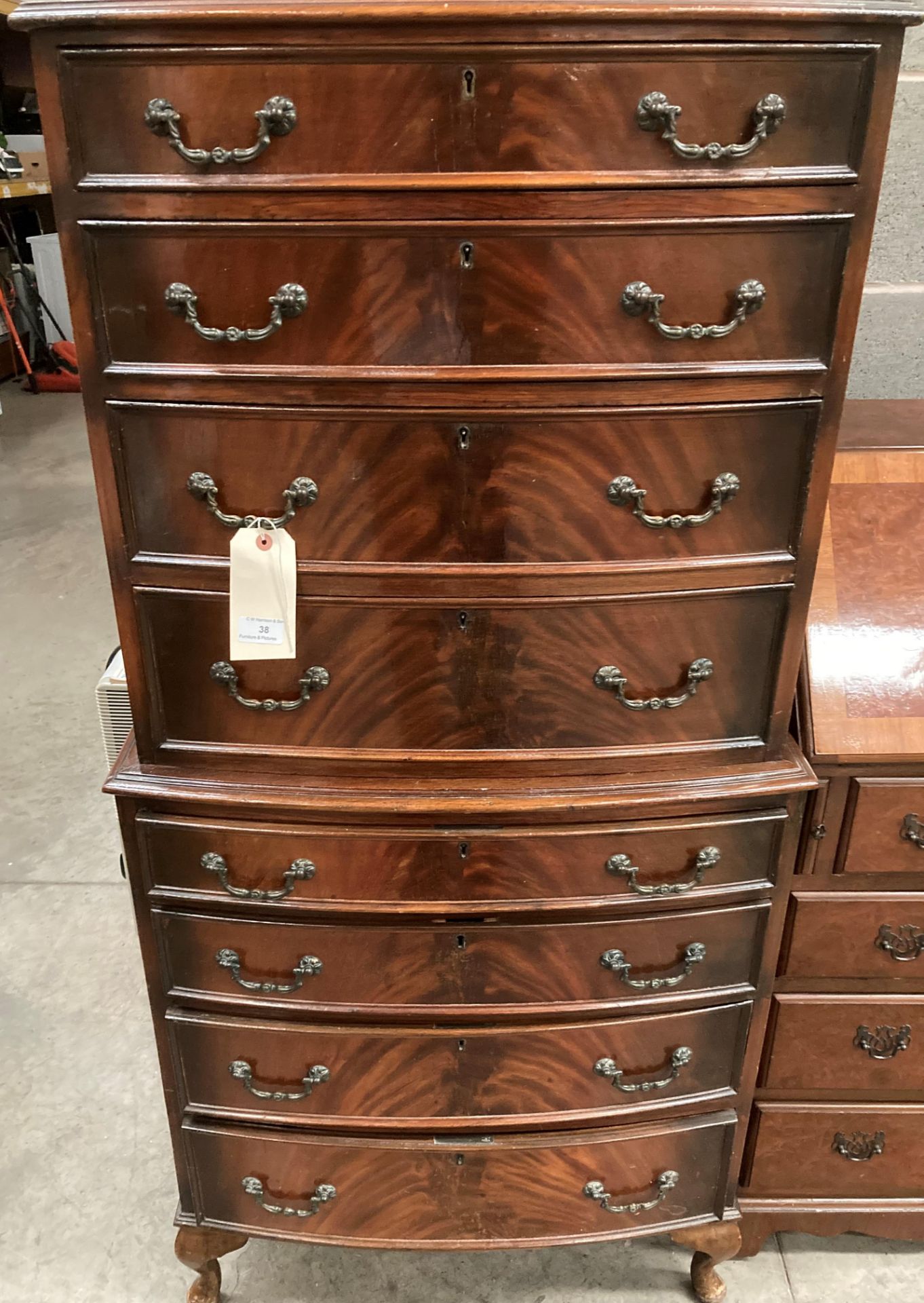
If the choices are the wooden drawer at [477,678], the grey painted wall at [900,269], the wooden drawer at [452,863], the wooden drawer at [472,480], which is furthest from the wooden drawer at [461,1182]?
the grey painted wall at [900,269]

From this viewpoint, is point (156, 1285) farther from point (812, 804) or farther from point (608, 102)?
point (608, 102)

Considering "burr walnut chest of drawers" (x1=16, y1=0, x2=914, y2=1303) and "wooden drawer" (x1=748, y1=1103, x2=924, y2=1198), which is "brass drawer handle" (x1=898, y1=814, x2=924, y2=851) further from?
"wooden drawer" (x1=748, y1=1103, x2=924, y2=1198)

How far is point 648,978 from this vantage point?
129 cm

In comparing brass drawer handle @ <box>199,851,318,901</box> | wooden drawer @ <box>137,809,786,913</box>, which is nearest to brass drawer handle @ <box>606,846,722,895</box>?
wooden drawer @ <box>137,809,786,913</box>

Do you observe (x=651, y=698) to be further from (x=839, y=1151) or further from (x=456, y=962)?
(x=839, y=1151)

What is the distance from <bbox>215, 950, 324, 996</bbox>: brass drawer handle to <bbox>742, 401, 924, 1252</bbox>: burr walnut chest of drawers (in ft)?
2.09

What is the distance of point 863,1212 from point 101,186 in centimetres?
170

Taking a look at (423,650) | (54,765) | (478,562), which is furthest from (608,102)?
(54,765)

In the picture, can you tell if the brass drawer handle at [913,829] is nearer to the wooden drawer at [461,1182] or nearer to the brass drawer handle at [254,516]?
the wooden drawer at [461,1182]

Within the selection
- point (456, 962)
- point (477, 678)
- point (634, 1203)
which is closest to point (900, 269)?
point (477, 678)

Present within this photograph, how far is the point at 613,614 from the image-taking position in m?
1.11

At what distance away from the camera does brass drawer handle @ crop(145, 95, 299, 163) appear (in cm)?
88

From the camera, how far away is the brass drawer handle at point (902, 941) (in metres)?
1.34

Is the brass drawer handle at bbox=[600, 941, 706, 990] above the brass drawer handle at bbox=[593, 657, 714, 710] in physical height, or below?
below
